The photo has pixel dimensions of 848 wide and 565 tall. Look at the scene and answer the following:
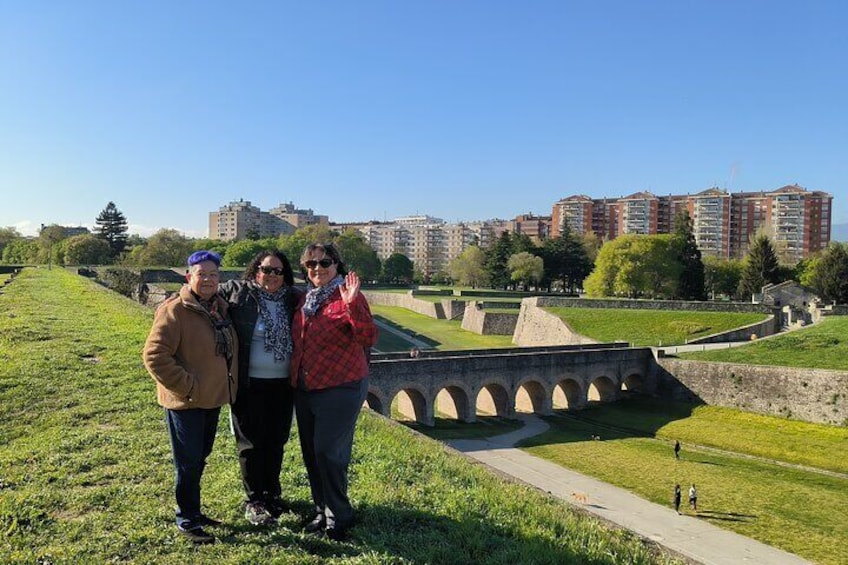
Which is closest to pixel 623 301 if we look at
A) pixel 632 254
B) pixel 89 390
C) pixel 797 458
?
pixel 632 254

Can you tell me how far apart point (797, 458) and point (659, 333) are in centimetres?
1788

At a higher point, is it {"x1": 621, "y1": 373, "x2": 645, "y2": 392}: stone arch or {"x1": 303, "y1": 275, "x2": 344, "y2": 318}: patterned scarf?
{"x1": 303, "y1": 275, "x2": 344, "y2": 318}: patterned scarf

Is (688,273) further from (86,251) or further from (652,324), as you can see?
(86,251)

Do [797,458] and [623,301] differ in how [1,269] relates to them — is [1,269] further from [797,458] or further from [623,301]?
[797,458]

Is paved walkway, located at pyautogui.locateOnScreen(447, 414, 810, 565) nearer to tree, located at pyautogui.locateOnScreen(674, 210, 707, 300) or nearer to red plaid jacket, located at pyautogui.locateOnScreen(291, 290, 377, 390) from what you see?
red plaid jacket, located at pyautogui.locateOnScreen(291, 290, 377, 390)

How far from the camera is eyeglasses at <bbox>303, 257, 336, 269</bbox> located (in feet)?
15.7

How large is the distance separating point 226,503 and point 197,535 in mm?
664

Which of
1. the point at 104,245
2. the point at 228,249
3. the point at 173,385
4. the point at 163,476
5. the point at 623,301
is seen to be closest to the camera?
the point at 173,385

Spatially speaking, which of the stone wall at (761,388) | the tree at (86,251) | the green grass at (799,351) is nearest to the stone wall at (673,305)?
the green grass at (799,351)

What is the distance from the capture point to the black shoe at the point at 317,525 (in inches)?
185

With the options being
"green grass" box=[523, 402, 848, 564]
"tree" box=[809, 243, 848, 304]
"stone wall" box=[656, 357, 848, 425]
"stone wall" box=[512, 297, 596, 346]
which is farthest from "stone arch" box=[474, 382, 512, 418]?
"tree" box=[809, 243, 848, 304]

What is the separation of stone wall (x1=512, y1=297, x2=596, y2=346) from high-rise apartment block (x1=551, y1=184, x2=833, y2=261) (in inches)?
1880

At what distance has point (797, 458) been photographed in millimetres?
24328

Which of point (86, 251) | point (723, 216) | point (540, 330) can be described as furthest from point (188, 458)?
point (723, 216)
